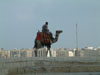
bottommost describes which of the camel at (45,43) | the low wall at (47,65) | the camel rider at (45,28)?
the low wall at (47,65)

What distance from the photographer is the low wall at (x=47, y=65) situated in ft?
33.3

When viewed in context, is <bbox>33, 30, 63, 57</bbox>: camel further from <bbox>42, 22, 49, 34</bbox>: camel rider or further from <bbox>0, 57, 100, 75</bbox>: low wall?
<bbox>0, 57, 100, 75</bbox>: low wall

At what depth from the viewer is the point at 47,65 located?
1061 centimetres

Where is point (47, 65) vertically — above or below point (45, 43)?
below

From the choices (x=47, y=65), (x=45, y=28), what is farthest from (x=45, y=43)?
(x=47, y=65)

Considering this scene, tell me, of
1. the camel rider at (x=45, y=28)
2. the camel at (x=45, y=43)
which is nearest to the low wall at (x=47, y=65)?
the camel at (x=45, y=43)

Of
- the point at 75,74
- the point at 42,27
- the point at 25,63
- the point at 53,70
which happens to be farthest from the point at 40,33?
the point at 75,74

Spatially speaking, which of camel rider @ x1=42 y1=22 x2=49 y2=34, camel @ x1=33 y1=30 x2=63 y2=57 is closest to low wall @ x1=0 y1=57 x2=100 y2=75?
camel @ x1=33 y1=30 x2=63 y2=57

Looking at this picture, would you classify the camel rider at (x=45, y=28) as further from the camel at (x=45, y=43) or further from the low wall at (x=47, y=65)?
the low wall at (x=47, y=65)

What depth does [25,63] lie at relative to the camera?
39.4 ft

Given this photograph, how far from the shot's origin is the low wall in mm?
10148

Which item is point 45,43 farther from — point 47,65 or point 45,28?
point 47,65

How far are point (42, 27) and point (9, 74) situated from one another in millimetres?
6379

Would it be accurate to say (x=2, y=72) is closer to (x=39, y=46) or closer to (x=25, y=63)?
(x=25, y=63)
